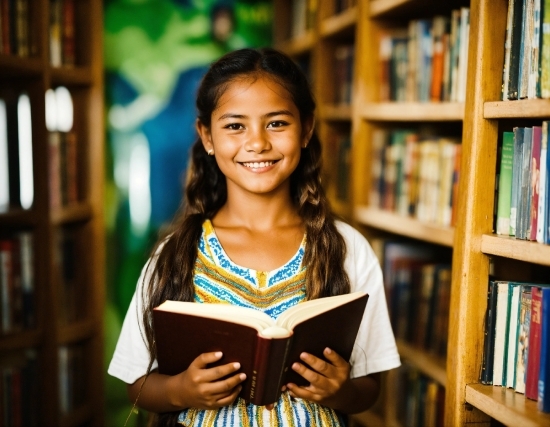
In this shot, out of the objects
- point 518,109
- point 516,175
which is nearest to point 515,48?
point 518,109

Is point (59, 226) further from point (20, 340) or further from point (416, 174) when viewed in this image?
point (416, 174)

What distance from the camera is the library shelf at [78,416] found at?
7.55ft

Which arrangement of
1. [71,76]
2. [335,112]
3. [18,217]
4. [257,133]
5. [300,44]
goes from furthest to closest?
[300,44] → [335,112] → [71,76] → [18,217] → [257,133]

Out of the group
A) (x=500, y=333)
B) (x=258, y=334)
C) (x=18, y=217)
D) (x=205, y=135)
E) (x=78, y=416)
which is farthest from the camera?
(x=78, y=416)

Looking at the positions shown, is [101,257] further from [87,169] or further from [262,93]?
[262,93]

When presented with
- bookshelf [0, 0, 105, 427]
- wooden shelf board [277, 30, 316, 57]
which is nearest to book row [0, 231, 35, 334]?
bookshelf [0, 0, 105, 427]

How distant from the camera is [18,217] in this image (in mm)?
1946

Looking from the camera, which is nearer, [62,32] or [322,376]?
[322,376]

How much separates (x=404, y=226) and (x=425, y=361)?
0.41 meters

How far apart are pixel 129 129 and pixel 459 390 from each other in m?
1.82

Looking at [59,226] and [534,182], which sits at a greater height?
[534,182]

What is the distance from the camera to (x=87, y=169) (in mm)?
2473

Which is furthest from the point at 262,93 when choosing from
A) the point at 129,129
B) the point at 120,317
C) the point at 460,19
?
the point at 120,317

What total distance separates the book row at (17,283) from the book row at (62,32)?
66 cm
